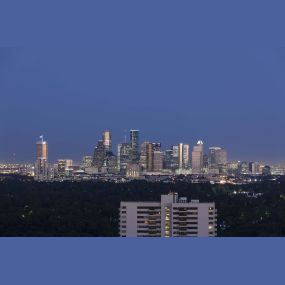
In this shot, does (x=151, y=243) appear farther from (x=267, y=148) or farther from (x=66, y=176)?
(x=267, y=148)

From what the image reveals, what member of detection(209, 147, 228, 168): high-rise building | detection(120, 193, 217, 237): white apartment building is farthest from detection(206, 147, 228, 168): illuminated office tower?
detection(120, 193, 217, 237): white apartment building

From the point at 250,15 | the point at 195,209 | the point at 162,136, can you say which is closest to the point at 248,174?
the point at 195,209

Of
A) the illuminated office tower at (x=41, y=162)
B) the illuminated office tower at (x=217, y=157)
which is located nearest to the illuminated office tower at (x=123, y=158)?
Result: the illuminated office tower at (x=41, y=162)

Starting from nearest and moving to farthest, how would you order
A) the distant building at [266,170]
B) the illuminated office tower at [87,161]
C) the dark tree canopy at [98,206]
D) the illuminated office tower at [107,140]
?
the dark tree canopy at [98,206] < the distant building at [266,170] < the illuminated office tower at [87,161] < the illuminated office tower at [107,140]

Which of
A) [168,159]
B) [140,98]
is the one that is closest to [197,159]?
[168,159]

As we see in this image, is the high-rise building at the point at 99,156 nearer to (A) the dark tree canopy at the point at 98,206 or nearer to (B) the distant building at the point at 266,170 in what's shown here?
(A) the dark tree canopy at the point at 98,206

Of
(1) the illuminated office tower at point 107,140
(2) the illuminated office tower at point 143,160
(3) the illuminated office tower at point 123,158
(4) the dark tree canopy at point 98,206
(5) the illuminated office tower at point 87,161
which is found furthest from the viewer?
(1) the illuminated office tower at point 107,140

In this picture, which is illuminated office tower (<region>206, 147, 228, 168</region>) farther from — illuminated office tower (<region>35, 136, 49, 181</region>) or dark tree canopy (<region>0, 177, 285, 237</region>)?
illuminated office tower (<region>35, 136, 49, 181</region>)
